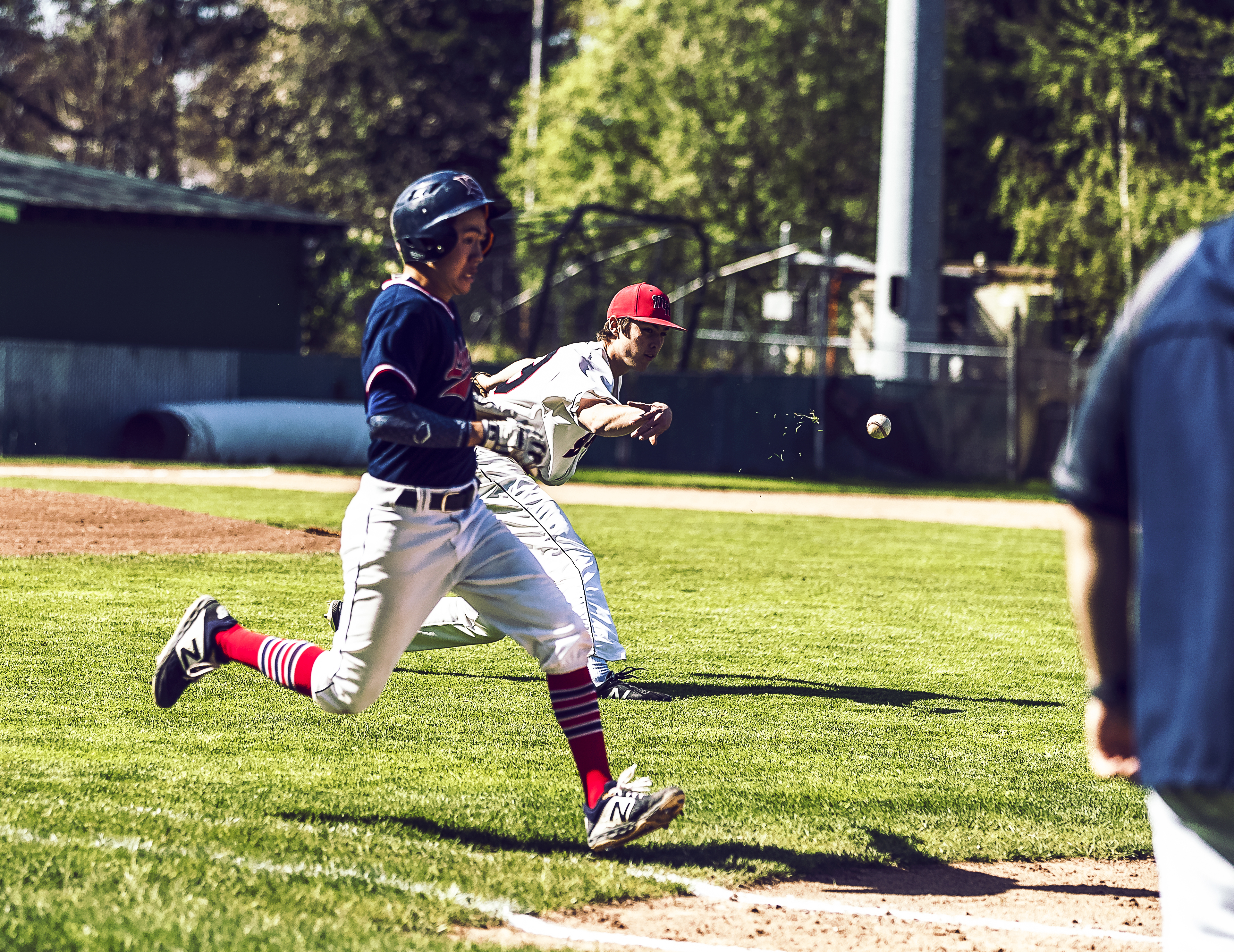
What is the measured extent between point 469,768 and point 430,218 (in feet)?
7.42

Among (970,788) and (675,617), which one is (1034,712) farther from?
(675,617)

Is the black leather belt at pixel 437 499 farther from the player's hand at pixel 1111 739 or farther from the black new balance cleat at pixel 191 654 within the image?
the player's hand at pixel 1111 739

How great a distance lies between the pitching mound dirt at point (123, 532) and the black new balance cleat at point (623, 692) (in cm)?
610

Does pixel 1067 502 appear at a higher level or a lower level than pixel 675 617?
higher

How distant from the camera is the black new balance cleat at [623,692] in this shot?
7.55 meters

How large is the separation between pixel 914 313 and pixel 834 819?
23.7 meters

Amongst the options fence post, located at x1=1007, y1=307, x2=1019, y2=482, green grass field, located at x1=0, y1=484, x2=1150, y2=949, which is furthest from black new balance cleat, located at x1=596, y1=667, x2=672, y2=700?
fence post, located at x1=1007, y1=307, x2=1019, y2=482

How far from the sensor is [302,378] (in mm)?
29859

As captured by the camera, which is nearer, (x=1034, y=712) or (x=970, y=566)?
(x=1034, y=712)

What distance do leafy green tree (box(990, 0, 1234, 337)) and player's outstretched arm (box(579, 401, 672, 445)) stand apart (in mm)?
29821

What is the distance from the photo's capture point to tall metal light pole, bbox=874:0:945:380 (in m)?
27.7

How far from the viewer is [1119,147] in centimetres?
3675

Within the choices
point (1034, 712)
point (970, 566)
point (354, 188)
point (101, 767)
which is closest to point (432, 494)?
point (101, 767)

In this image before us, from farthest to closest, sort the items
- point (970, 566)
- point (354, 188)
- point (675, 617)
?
point (354, 188) → point (970, 566) → point (675, 617)
